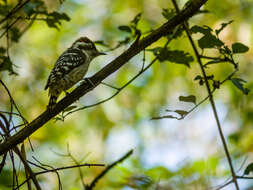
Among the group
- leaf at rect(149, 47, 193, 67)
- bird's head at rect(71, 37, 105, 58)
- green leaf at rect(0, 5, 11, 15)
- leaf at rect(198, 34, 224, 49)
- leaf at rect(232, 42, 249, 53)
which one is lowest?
leaf at rect(232, 42, 249, 53)

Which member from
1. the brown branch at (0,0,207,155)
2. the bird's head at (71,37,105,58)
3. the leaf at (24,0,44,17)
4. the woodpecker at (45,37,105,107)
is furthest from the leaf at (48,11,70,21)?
the bird's head at (71,37,105,58)

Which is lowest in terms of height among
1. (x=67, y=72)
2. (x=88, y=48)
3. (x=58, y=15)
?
(x=58, y=15)

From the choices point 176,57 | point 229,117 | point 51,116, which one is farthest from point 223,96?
point 51,116

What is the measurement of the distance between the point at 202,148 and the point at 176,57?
15.1 feet

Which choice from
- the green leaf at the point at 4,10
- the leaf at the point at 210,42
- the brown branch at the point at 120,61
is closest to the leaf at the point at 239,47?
the leaf at the point at 210,42

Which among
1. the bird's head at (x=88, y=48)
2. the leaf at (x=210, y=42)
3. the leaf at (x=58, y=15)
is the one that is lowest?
the leaf at (x=210, y=42)

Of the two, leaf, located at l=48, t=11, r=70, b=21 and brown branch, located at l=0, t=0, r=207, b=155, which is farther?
leaf, located at l=48, t=11, r=70, b=21

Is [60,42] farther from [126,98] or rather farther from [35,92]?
[126,98]

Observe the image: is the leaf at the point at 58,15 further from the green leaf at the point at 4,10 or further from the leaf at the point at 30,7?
the green leaf at the point at 4,10

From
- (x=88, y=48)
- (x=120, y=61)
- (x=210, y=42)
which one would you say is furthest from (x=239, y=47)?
(x=88, y=48)

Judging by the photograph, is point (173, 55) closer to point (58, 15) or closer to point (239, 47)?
point (239, 47)

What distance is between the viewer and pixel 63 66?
180 inches

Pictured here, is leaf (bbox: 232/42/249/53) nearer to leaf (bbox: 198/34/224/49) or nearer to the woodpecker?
leaf (bbox: 198/34/224/49)

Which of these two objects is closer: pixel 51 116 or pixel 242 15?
pixel 51 116
